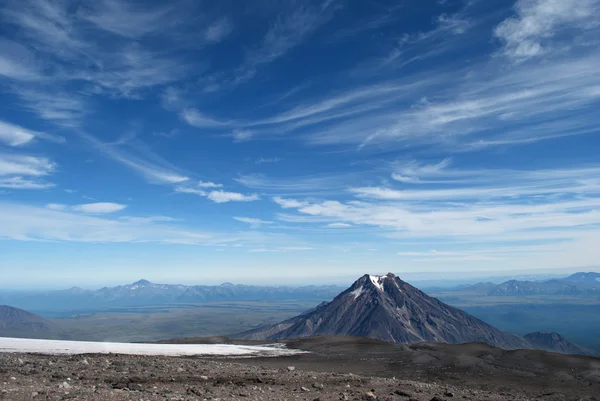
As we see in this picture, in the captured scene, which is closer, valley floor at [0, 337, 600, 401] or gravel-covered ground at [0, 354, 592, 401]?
gravel-covered ground at [0, 354, 592, 401]

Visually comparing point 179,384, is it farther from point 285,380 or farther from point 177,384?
point 285,380

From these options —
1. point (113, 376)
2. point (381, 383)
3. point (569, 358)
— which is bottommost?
point (569, 358)

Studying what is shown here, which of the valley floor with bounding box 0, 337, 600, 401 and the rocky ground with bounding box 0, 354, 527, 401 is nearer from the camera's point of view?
the rocky ground with bounding box 0, 354, 527, 401

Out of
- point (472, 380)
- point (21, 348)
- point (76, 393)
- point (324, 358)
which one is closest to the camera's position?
point (76, 393)

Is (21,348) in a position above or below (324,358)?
above

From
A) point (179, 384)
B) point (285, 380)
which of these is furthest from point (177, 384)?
point (285, 380)

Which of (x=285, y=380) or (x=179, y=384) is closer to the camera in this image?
(x=179, y=384)

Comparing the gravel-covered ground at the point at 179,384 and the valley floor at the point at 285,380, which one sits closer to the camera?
the gravel-covered ground at the point at 179,384

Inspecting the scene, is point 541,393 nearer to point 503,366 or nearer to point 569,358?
point 503,366

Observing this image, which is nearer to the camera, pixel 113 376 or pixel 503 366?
pixel 113 376

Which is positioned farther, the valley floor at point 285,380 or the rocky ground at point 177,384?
the valley floor at point 285,380

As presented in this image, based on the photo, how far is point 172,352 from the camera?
33.2m

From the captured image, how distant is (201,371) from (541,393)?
710 inches

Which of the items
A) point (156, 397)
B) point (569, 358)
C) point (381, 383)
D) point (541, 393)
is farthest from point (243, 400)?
point (569, 358)
